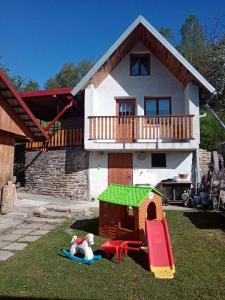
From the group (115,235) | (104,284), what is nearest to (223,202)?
(115,235)

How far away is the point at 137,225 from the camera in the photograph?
689cm

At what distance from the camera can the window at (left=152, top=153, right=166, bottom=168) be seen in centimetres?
1507

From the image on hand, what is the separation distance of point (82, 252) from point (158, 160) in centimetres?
947

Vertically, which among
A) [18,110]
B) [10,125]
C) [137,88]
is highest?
[137,88]

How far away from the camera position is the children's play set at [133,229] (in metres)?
5.87

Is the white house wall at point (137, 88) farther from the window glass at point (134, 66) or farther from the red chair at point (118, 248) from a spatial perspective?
the red chair at point (118, 248)

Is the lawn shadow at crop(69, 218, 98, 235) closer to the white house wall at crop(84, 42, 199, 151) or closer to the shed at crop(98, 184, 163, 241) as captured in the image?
the shed at crop(98, 184, 163, 241)

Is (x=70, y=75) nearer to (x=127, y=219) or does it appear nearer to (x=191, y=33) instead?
(x=191, y=33)

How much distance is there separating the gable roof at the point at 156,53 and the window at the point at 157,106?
1353mm

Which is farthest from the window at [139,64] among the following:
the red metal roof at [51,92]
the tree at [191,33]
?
the tree at [191,33]

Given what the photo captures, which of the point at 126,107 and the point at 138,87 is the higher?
the point at 138,87

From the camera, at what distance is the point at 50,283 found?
4.92 m

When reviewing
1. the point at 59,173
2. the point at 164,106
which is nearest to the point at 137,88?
the point at 164,106

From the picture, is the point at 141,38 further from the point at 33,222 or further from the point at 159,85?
the point at 33,222
